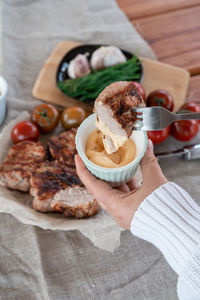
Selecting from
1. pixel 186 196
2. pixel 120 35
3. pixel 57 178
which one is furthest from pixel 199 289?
pixel 120 35

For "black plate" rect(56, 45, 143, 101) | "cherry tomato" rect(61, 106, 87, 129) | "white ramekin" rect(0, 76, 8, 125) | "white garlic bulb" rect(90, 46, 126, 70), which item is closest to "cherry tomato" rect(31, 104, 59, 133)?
"cherry tomato" rect(61, 106, 87, 129)

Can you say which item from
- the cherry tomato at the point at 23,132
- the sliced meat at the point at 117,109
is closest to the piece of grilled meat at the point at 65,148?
the cherry tomato at the point at 23,132

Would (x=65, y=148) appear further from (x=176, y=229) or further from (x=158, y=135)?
(x=176, y=229)

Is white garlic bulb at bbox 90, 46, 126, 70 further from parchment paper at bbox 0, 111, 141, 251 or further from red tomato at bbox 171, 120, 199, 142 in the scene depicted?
parchment paper at bbox 0, 111, 141, 251

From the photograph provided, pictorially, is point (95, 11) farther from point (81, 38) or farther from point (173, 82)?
point (173, 82)

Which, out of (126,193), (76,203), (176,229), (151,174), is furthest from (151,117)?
(76,203)

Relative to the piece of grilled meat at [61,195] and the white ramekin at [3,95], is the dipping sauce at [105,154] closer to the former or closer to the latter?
the piece of grilled meat at [61,195]

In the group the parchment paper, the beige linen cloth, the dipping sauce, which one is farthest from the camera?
the parchment paper
